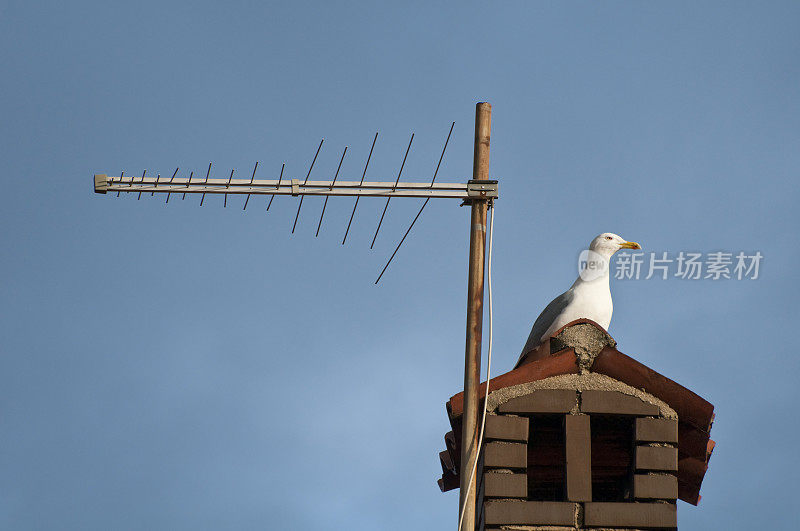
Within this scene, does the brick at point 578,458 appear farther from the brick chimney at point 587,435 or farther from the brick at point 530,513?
the brick at point 530,513

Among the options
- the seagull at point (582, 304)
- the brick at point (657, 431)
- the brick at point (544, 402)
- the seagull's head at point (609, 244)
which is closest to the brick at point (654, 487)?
the brick at point (657, 431)

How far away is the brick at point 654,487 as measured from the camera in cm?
701

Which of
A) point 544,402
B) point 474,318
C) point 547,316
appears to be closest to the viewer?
point 544,402

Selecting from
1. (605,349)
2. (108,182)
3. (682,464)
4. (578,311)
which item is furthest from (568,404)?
(108,182)

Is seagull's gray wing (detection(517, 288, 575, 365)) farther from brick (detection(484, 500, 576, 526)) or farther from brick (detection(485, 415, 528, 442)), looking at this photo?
brick (detection(484, 500, 576, 526))

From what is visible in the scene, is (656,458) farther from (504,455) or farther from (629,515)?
(504,455)

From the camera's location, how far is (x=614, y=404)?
23.6 ft

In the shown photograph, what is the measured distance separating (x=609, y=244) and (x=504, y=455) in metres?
4.64

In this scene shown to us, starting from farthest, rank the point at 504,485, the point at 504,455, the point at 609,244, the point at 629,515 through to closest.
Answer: the point at 609,244
the point at 504,455
the point at 504,485
the point at 629,515

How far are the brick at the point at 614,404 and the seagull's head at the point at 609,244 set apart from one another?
13.2 ft

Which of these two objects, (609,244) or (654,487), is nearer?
(654,487)

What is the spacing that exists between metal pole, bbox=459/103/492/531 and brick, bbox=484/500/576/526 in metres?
0.14

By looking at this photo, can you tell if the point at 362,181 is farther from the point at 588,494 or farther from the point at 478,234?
the point at 588,494

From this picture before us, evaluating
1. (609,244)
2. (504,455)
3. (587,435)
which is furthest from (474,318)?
(609,244)
